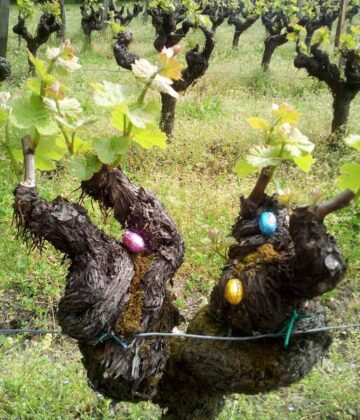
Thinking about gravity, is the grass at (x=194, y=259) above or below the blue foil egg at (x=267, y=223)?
below

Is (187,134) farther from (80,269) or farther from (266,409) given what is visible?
(80,269)

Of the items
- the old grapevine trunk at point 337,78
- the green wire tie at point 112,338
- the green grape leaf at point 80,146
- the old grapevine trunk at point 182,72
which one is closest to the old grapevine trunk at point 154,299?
the green wire tie at point 112,338

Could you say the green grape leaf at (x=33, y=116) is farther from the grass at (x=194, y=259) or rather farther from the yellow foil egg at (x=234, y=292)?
the yellow foil egg at (x=234, y=292)

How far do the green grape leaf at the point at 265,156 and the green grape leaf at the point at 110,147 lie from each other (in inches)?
15.7

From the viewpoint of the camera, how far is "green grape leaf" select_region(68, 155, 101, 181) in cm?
159

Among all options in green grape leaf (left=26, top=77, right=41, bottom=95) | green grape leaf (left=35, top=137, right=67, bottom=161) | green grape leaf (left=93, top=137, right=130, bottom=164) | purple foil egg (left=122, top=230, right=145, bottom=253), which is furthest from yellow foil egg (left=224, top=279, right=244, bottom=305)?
green grape leaf (left=26, top=77, right=41, bottom=95)

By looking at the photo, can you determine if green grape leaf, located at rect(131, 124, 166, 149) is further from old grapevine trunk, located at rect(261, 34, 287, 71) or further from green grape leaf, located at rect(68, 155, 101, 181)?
old grapevine trunk, located at rect(261, 34, 287, 71)

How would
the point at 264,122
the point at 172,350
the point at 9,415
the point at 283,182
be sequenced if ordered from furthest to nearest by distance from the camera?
the point at 283,182 < the point at 9,415 < the point at 172,350 < the point at 264,122

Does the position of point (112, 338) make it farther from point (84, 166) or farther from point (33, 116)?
point (33, 116)

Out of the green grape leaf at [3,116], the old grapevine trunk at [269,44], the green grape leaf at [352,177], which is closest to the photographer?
the green grape leaf at [352,177]

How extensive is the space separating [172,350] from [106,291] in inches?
19.2

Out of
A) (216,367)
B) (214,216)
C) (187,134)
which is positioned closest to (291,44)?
(187,134)

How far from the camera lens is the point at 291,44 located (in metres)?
16.1

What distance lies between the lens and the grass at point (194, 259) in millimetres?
3150
